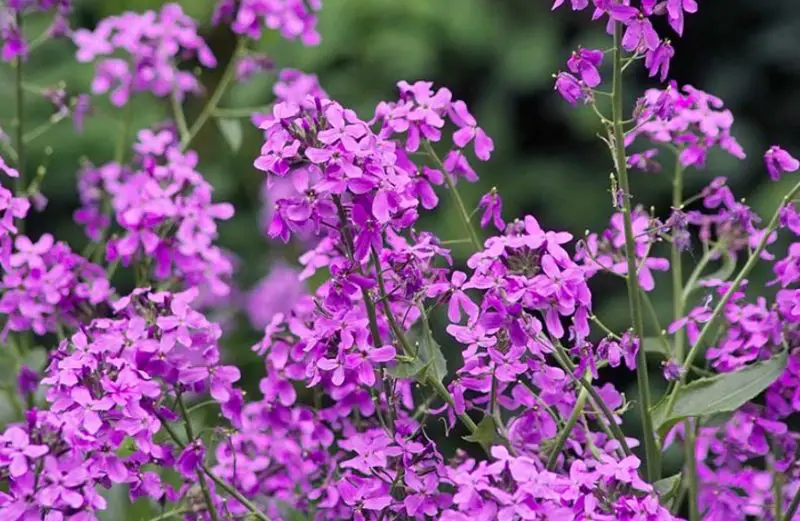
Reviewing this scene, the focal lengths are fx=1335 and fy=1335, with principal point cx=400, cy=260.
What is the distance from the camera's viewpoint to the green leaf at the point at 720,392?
4.25 ft

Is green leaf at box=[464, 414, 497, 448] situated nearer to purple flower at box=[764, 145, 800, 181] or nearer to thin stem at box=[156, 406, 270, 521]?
thin stem at box=[156, 406, 270, 521]

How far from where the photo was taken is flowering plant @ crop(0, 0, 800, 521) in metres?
1.20

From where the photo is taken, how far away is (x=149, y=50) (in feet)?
6.50

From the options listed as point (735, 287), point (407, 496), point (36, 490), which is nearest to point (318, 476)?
point (407, 496)

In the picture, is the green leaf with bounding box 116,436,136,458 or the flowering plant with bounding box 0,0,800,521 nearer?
the flowering plant with bounding box 0,0,800,521

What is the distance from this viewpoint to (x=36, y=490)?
1.22m

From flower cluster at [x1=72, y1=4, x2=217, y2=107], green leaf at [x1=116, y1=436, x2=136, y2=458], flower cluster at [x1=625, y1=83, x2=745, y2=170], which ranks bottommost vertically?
green leaf at [x1=116, y1=436, x2=136, y2=458]

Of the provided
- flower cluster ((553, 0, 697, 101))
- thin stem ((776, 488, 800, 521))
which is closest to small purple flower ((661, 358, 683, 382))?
thin stem ((776, 488, 800, 521))

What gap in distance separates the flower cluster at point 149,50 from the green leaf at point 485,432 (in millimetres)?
902

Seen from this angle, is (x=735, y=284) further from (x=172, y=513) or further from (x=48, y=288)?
(x=48, y=288)

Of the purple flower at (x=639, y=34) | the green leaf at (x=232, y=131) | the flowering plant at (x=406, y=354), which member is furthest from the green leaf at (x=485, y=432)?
the green leaf at (x=232, y=131)

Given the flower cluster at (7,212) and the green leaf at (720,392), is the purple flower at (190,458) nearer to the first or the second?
the flower cluster at (7,212)

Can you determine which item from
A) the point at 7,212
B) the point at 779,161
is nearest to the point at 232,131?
the point at 7,212

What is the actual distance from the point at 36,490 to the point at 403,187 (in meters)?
0.44
